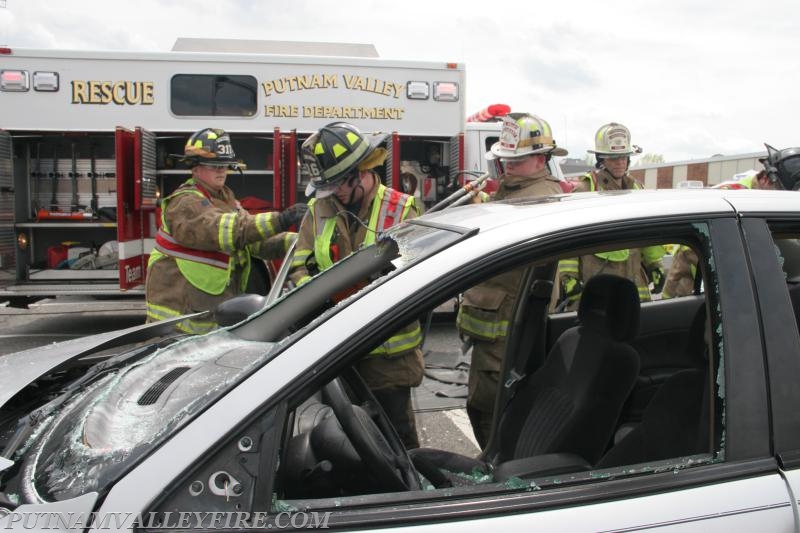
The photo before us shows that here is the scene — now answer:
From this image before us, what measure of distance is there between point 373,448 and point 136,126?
5841mm

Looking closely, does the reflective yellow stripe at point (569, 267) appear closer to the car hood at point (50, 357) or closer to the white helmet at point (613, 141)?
the white helmet at point (613, 141)

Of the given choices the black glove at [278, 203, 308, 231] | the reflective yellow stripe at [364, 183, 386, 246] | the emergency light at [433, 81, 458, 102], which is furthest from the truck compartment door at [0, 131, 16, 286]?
the reflective yellow stripe at [364, 183, 386, 246]

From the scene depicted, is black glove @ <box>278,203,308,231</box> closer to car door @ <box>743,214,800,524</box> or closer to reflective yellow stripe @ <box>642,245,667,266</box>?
reflective yellow stripe @ <box>642,245,667,266</box>

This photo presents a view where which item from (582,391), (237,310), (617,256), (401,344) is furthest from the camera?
(617,256)

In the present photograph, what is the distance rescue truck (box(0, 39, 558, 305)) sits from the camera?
6402 mm

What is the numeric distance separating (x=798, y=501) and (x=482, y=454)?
1.19 meters

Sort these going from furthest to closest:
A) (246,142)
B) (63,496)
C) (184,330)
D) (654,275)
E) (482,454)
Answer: (246,142)
(654,275)
(184,330)
(482,454)
(63,496)

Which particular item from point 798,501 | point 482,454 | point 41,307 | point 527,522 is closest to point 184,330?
point 482,454

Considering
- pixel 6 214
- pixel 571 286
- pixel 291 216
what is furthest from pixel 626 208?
pixel 6 214

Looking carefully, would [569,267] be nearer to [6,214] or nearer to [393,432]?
[393,432]

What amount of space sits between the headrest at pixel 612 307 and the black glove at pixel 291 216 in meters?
1.96

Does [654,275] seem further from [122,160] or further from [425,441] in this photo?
[122,160]

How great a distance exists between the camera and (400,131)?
6.80m

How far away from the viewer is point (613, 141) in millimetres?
4617
